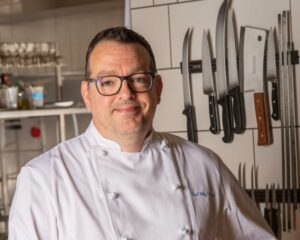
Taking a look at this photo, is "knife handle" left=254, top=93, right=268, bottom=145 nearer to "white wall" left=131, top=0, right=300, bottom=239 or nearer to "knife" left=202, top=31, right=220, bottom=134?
"white wall" left=131, top=0, right=300, bottom=239

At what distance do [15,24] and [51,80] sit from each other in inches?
29.7

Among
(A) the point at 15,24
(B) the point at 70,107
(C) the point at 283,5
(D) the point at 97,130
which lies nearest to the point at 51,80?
(A) the point at 15,24

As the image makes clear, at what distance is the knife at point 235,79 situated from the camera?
62.8 inches

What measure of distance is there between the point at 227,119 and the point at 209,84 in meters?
0.13

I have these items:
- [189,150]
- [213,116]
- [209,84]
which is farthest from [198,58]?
[189,150]

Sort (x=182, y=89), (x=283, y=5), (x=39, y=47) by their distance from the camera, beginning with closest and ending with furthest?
1. (x=283, y=5)
2. (x=182, y=89)
3. (x=39, y=47)

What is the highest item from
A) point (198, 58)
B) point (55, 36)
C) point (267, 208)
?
point (55, 36)

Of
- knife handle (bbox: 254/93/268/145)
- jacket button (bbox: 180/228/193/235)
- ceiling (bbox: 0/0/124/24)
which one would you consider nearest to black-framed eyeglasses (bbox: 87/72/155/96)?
jacket button (bbox: 180/228/193/235)

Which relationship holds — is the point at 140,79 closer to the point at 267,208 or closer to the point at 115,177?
the point at 115,177

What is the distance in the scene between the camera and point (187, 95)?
164 centimetres

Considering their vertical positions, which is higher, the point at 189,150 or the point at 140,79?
the point at 140,79

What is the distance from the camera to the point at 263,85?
1575mm

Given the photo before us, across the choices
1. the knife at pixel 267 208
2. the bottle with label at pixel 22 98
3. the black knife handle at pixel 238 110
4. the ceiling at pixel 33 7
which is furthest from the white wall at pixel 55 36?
the knife at pixel 267 208

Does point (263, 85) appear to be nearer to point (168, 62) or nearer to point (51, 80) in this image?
point (168, 62)
